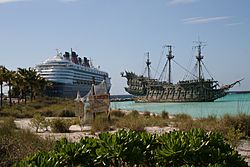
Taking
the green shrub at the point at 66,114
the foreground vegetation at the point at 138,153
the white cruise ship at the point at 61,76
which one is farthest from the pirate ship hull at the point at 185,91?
the foreground vegetation at the point at 138,153

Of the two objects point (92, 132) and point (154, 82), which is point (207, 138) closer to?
point (92, 132)

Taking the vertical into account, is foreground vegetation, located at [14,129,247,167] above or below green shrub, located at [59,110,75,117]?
above

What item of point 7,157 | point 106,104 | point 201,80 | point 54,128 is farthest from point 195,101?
point 7,157

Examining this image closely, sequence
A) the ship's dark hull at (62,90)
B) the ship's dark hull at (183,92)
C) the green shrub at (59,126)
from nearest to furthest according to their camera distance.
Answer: the green shrub at (59,126) < the ship's dark hull at (183,92) < the ship's dark hull at (62,90)

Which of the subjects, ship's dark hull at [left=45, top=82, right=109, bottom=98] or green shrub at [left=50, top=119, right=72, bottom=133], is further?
ship's dark hull at [left=45, top=82, right=109, bottom=98]

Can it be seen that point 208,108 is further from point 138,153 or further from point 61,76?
point 138,153

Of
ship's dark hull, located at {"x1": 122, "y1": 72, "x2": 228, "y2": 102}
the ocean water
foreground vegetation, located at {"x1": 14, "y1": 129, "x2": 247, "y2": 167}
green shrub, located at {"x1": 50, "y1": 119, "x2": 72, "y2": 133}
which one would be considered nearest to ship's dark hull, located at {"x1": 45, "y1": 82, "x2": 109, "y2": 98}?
ship's dark hull, located at {"x1": 122, "y1": 72, "x2": 228, "y2": 102}

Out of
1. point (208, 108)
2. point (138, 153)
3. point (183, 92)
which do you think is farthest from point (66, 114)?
point (183, 92)

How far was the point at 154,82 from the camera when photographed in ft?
304

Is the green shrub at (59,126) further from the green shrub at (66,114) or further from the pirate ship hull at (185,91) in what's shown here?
the pirate ship hull at (185,91)

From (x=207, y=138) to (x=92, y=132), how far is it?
10784mm

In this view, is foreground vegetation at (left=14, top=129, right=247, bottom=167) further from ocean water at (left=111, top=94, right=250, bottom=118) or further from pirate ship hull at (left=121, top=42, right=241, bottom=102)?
pirate ship hull at (left=121, top=42, right=241, bottom=102)

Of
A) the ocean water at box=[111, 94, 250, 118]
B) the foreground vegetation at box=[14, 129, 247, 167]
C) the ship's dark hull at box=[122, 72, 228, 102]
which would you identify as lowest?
the ocean water at box=[111, 94, 250, 118]

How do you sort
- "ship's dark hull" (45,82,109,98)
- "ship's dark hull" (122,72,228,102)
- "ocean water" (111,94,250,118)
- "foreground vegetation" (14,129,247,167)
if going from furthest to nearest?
"ship's dark hull" (45,82,109,98) < "ship's dark hull" (122,72,228,102) < "ocean water" (111,94,250,118) < "foreground vegetation" (14,129,247,167)
